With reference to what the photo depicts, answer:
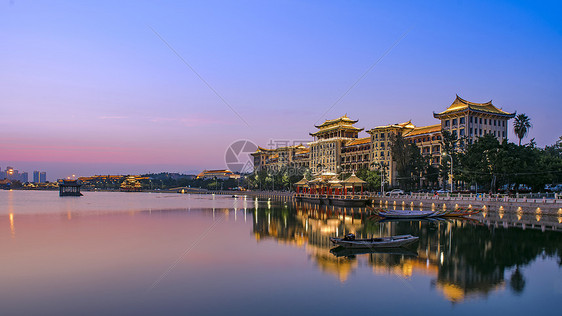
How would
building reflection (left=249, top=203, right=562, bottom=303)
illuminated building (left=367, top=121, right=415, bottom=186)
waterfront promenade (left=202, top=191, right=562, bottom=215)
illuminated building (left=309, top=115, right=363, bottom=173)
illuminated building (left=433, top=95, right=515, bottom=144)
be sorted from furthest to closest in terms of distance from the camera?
1. illuminated building (left=309, top=115, right=363, bottom=173)
2. illuminated building (left=367, top=121, right=415, bottom=186)
3. illuminated building (left=433, top=95, right=515, bottom=144)
4. waterfront promenade (left=202, top=191, right=562, bottom=215)
5. building reflection (left=249, top=203, right=562, bottom=303)

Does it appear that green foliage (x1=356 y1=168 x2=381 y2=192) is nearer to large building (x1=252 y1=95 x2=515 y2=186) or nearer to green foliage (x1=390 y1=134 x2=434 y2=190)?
large building (x1=252 y1=95 x2=515 y2=186)

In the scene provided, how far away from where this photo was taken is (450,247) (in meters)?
24.5

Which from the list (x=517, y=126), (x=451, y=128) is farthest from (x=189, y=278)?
(x=451, y=128)

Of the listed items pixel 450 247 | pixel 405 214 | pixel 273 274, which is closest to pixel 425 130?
pixel 405 214

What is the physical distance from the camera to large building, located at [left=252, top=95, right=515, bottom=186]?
69.3m

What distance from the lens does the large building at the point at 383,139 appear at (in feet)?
227

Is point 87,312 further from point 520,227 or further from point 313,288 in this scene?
point 520,227

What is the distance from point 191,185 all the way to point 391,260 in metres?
184

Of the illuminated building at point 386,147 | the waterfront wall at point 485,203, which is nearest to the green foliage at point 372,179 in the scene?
the illuminated building at point 386,147

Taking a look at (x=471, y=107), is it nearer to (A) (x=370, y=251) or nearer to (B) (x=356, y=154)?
(B) (x=356, y=154)

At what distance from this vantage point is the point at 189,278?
17.7 metres

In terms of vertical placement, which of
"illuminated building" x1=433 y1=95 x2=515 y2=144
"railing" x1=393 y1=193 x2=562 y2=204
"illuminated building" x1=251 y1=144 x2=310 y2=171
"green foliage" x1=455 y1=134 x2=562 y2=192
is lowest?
"railing" x1=393 y1=193 x2=562 y2=204

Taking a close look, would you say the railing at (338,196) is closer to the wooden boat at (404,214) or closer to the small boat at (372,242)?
the wooden boat at (404,214)

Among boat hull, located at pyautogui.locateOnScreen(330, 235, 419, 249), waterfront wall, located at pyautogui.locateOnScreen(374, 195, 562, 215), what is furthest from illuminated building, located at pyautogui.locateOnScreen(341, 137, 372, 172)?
boat hull, located at pyautogui.locateOnScreen(330, 235, 419, 249)
